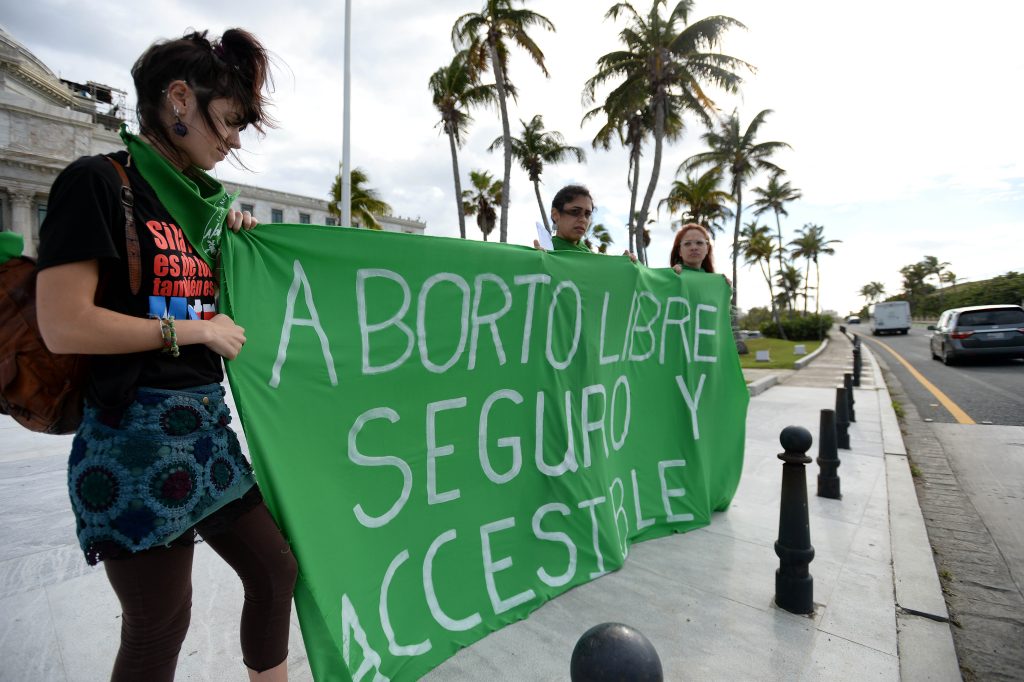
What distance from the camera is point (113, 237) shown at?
114cm

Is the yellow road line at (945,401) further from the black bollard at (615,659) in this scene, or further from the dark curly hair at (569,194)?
the black bollard at (615,659)

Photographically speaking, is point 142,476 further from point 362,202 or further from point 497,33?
point 362,202

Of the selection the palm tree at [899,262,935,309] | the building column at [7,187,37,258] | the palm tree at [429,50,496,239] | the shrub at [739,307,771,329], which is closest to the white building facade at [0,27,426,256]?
the building column at [7,187,37,258]

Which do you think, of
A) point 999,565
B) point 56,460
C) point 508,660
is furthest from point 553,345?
point 56,460

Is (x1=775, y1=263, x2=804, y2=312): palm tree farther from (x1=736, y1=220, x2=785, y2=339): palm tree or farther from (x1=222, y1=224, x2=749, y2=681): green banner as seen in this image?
(x1=222, y1=224, x2=749, y2=681): green banner

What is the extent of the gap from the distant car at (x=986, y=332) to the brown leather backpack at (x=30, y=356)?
17.4 meters

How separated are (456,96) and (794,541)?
23575 millimetres

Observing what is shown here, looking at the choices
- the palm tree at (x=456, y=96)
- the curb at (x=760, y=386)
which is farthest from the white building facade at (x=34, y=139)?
the curb at (x=760, y=386)

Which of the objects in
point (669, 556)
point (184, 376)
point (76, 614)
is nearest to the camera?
point (184, 376)

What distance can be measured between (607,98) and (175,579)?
21.0 meters

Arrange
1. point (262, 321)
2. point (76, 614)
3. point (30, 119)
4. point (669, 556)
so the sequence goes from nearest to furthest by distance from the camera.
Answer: point (262, 321), point (76, 614), point (669, 556), point (30, 119)

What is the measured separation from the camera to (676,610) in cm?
248

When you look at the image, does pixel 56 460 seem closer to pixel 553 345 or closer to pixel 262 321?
pixel 262 321

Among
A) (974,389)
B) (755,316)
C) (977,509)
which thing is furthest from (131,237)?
(755,316)
